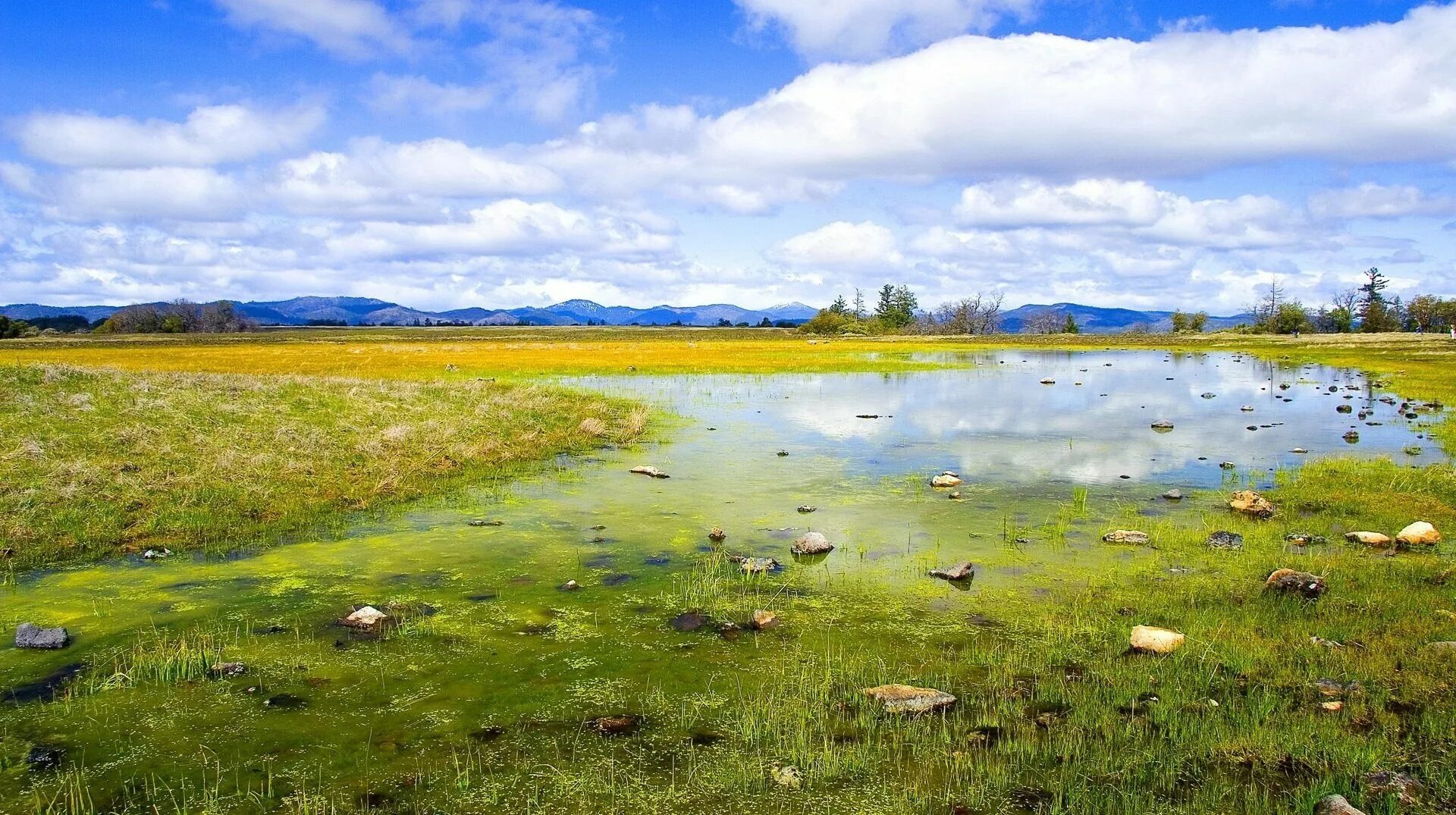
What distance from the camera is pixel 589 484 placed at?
20.2 m

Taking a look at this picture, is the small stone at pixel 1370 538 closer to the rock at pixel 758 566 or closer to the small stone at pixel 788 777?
the rock at pixel 758 566

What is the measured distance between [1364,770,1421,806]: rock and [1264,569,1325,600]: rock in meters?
4.71

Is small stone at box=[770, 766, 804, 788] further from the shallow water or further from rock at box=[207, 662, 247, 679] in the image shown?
rock at box=[207, 662, 247, 679]

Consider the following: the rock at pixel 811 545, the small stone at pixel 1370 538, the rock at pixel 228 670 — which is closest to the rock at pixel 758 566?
the rock at pixel 811 545

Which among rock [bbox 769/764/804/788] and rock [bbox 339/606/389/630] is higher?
rock [bbox 339/606/389/630]

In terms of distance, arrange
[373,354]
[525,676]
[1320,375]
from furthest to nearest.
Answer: [373,354], [1320,375], [525,676]

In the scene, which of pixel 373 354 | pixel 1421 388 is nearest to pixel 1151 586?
pixel 1421 388

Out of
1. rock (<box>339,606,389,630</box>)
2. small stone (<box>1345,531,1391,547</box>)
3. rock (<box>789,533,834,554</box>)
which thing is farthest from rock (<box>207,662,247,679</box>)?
small stone (<box>1345,531,1391,547</box>)

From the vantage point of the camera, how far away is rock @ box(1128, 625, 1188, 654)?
9.26 meters

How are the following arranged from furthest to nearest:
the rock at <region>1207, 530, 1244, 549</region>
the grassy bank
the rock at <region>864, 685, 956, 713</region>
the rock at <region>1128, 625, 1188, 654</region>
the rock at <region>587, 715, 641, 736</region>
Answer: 1. the grassy bank
2. the rock at <region>1207, 530, 1244, 549</region>
3. the rock at <region>1128, 625, 1188, 654</region>
4. the rock at <region>864, 685, 956, 713</region>
5. the rock at <region>587, 715, 641, 736</region>

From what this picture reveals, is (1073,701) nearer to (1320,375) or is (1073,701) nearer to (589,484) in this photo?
(589,484)

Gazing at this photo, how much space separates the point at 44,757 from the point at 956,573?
1079 cm

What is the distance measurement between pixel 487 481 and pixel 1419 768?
1807 centimetres

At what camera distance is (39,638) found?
32.8 ft
